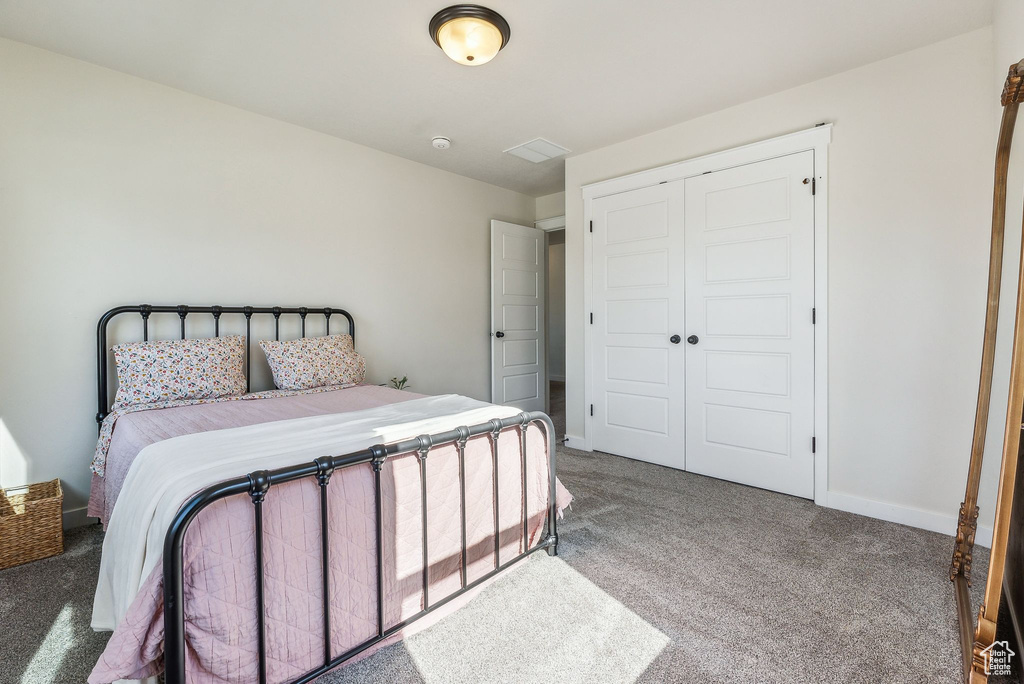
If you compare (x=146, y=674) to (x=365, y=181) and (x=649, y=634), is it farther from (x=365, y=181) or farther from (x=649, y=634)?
(x=365, y=181)

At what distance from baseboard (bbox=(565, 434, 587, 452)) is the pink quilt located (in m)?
2.19

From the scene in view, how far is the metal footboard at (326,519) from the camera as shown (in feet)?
3.41

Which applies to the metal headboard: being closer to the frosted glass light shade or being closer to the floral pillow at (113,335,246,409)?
the floral pillow at (113,335,246,409)

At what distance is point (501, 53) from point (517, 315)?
2.72 metres

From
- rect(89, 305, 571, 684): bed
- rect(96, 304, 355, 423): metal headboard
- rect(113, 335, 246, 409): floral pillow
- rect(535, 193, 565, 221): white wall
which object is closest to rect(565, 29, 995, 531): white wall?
rect(89, 305, 571, 684): bed

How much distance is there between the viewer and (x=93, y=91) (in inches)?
99.7

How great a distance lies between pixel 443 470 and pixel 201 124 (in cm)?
276

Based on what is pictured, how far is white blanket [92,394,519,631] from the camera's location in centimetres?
118

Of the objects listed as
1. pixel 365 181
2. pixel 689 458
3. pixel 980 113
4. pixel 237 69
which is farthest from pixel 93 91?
pixel 980 113

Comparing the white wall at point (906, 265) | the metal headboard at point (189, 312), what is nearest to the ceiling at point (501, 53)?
the white wall at point (906, 265)

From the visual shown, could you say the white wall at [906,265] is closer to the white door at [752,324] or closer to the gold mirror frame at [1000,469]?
the white door at [752,324]

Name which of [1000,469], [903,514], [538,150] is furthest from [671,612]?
[538,150]

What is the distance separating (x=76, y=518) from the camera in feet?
8.18

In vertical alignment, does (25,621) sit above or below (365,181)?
below
